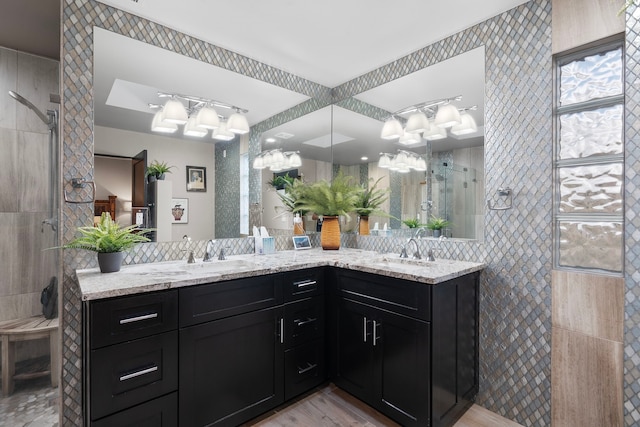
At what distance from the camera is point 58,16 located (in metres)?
1.92

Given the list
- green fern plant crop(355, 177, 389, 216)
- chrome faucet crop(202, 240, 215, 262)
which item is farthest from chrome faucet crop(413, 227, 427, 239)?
chrome faucet crop(202, 240, 215, 262)

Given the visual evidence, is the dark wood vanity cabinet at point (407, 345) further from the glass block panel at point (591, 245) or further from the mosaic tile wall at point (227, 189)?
the mosaic tile wall at point (227, 189)

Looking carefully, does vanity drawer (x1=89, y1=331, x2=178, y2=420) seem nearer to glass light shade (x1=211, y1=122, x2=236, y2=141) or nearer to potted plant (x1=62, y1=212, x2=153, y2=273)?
potted plant (x1=62, y1=212, x2=153, y2=273)

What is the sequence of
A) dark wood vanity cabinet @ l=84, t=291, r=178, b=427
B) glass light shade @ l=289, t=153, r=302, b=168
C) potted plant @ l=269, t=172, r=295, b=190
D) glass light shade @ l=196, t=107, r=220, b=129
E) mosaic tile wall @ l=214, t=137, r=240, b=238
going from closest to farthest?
dark wood vanity cabinet @ l=84, t=291, r=178, b=427 → glass light shade @ l=196, t=107, r=220, b=129 → mosaic tile wall @ l=214, t=137, r=240, b=238 → potted plant @ l=269, t=172, r=295, b=190 → glass light shade @ l=289, t=153, r=302, b=168

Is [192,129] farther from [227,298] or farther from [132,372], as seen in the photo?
[132,372]

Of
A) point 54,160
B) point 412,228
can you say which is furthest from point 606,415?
point 54,160

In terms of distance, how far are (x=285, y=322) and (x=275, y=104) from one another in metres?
1.89

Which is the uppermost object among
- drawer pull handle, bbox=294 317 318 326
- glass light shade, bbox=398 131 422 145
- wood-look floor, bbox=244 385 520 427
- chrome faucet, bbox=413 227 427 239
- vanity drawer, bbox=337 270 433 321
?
glass light shade, bbox=398 131 422 145

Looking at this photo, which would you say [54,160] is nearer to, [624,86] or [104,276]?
[104,276]

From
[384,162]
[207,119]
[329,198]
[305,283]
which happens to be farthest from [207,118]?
[384,162]

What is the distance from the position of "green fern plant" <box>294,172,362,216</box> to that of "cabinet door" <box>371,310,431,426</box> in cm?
119

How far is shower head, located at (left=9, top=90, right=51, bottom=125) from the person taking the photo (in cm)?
208

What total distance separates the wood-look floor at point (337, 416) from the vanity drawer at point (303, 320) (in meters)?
0.42

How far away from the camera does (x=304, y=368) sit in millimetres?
2119
